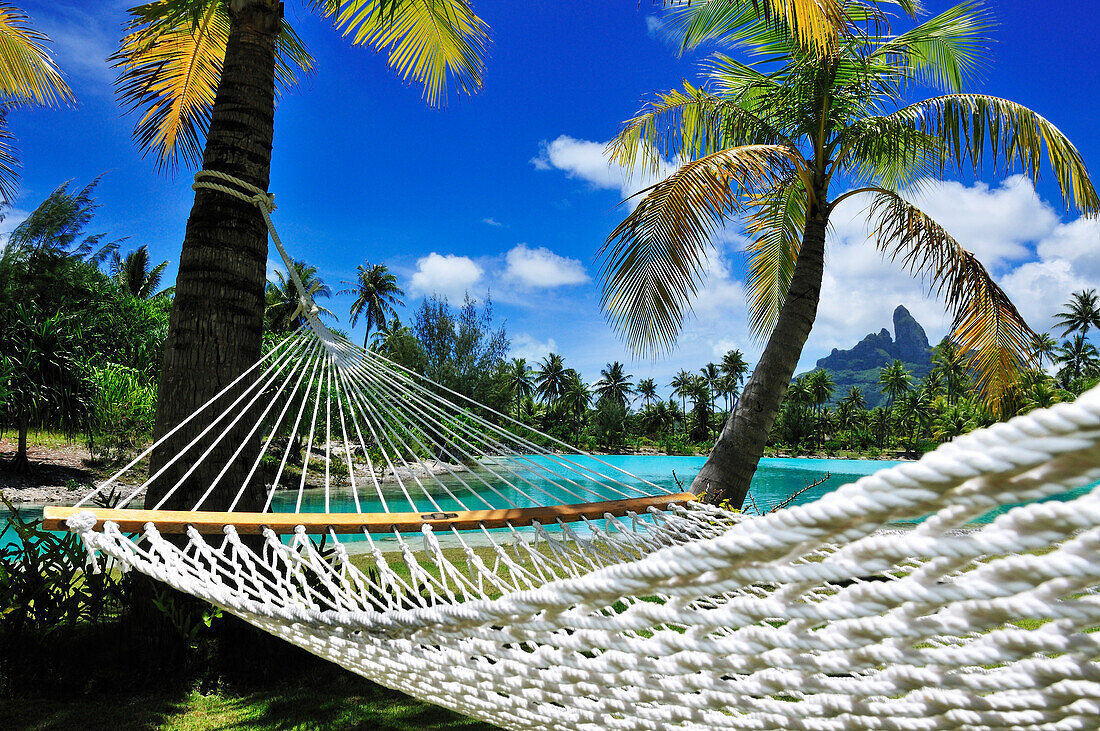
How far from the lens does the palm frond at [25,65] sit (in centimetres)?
392

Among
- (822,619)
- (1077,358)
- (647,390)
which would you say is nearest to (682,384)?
(647,390)

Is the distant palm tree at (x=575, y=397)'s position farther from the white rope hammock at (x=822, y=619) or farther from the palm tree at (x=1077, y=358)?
the white rope hammock at (x=822, y=619)

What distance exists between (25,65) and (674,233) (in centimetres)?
466

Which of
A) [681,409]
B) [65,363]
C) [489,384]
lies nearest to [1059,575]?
[65,363]

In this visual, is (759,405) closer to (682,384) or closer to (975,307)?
(975,307)

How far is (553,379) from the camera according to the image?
34.8m

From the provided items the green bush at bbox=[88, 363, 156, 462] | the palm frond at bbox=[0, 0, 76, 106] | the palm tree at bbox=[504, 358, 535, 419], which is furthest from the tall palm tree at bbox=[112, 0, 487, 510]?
the palm tree at bbox=[504, 358, 535, 419]

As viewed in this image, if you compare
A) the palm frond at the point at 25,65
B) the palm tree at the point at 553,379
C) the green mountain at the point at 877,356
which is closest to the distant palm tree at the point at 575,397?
the palm tree at the point at 553,379

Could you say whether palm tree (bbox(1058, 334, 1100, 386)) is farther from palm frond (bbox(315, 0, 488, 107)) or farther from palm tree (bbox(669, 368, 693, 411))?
palm frond (bbox(315, 0, 488, 107))

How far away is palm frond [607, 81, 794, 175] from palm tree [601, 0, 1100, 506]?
0.04 ft

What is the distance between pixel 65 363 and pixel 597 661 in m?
10.6

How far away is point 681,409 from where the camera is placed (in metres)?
36.2

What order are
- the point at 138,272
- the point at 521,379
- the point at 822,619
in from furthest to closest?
the point at 521,379 < the point at 138,272 < the point at 822,619

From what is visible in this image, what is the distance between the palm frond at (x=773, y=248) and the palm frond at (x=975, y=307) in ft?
1.97
